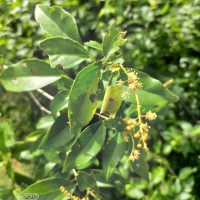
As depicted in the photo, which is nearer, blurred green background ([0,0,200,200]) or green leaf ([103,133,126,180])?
green leaf ([103,133,126,180])

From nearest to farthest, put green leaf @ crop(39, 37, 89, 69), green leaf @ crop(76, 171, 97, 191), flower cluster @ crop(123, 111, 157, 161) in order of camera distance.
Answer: flower cluster @ crop(123, 111, 157, 161) → green leaf @ crop(39, 37, 89, 69) → green leaf @ crop(76, 171, 97, 191)

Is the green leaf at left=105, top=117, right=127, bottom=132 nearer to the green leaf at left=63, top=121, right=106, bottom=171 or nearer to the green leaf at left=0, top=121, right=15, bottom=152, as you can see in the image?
the green leaf at left=63, top=121, right=106, bottom=171

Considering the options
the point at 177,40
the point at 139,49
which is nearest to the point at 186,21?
the point at 177,40

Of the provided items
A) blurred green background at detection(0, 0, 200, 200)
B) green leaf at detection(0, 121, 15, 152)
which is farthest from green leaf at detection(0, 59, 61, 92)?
blurred green background at detection(0, 0, 200, 200)

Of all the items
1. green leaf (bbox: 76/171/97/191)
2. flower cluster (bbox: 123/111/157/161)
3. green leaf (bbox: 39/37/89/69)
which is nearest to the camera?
flower cluster (bbox: 123/111/157/161)

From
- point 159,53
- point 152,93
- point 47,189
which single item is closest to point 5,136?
point 47,189

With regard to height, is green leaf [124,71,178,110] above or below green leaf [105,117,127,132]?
above

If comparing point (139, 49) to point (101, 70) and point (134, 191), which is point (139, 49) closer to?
point (134, 191)

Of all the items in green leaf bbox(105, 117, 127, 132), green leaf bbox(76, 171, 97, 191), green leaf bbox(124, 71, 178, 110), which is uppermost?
green leaf bbox(124, 71, 178, 110)
